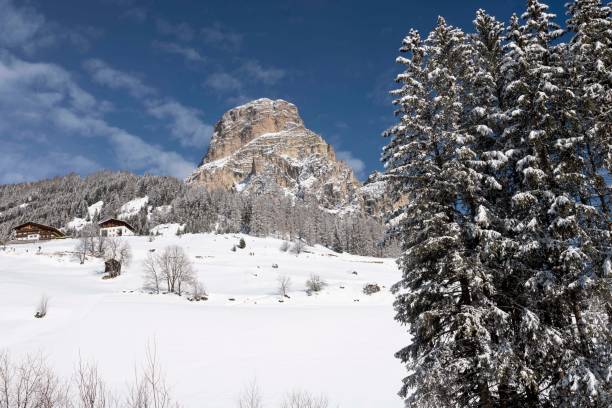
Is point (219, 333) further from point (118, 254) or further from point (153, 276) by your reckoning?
point (118, 254)

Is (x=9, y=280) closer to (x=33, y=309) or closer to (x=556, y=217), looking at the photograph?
(x=33, y=309)

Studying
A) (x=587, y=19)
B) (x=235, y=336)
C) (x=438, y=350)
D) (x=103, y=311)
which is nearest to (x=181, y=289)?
(x=103, y=311)

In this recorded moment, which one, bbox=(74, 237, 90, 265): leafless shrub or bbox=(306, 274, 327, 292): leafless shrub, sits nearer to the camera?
bbox=(306, 274, 327, 292): leafless shrub

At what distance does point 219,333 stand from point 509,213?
987 inches

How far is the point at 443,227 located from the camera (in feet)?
39.9

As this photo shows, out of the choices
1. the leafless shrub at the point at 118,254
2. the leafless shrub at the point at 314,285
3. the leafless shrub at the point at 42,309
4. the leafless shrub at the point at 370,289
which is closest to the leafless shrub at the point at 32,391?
the leafless shrub at the point at 42,309

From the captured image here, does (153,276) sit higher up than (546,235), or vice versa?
(546,235)

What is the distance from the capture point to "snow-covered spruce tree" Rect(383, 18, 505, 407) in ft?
36.1

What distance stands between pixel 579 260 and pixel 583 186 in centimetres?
300

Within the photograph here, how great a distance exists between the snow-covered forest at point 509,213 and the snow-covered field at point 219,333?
10118 millimetres

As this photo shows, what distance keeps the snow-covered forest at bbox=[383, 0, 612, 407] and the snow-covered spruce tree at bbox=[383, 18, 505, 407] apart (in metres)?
0.05

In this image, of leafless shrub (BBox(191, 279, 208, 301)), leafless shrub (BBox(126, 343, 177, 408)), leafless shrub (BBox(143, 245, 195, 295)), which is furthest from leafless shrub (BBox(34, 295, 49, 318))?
leafless shrub (BBox(143, 245, 195, 295))

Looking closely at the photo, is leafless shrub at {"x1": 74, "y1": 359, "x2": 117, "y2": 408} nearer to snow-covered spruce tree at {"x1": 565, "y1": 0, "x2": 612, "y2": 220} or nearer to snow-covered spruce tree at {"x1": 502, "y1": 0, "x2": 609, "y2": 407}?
snow-covered spruce tree at {"x1": 502, "y1": 0, "x2": 609, "y2": 407}

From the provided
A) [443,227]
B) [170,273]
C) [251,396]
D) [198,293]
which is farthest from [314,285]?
[443,227]
